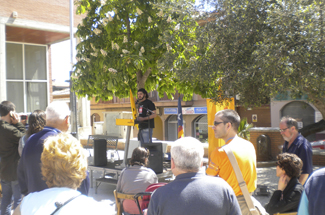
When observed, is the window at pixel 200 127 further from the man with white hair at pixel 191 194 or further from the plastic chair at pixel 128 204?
the man with white hair at pixel 191 194

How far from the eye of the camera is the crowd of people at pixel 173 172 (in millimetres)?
1879

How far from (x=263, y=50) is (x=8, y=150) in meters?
4.70

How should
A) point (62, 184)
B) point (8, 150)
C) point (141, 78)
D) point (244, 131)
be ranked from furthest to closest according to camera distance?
point (244, 131) → point (141, 78) → point (8, 150) → point (62, 184)

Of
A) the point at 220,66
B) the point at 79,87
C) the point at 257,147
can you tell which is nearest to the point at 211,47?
the point at 220,66

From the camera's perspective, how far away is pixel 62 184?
1991 millimetres

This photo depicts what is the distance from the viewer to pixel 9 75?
13047 mm

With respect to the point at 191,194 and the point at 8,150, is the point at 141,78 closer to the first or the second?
the point at 8,150

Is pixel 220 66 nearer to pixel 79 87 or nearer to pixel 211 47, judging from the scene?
pixel 211 47

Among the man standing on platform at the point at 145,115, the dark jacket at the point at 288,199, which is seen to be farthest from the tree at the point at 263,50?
the dark jacket at the point at 288,199

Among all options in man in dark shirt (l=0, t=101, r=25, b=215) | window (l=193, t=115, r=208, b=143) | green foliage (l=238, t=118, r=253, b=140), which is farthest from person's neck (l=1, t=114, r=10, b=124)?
window (l=193, t=115, r=208, b=143)

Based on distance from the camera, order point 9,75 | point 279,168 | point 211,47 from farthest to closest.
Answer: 1. point 9,75
2. point 211,47
3. point 279,168

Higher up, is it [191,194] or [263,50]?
[263,50]

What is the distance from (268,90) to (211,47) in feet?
5.21

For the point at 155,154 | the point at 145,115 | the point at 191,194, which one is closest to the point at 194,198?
the point at 191,194
